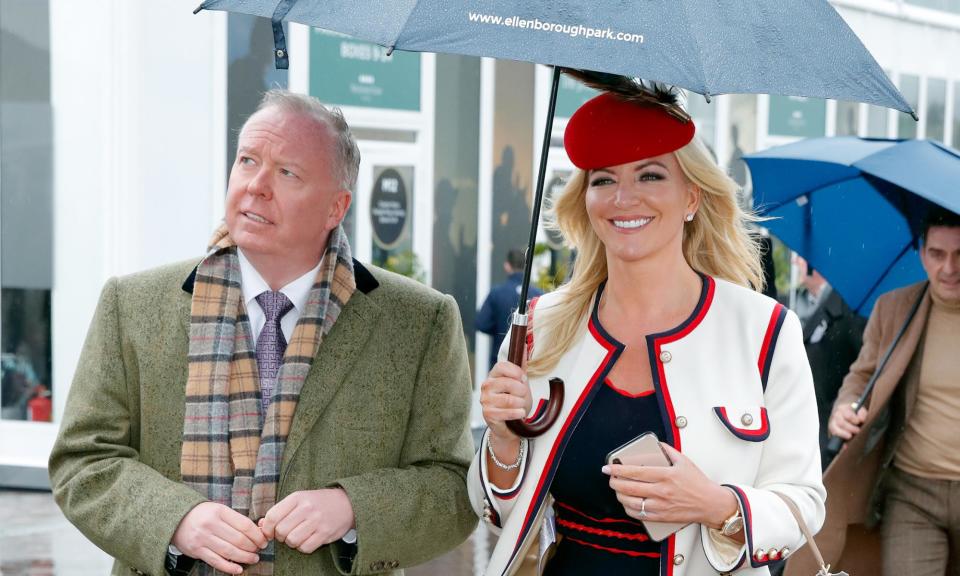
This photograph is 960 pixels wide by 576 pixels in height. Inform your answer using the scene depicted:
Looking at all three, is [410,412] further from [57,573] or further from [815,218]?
[57,573]

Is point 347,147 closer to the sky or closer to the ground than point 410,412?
closer to the sky

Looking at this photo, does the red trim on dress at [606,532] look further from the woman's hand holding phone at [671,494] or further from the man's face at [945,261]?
the man's face at [945,261]

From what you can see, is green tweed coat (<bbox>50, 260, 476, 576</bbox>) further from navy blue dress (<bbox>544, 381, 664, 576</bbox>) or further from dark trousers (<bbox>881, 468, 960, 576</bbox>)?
dark trousers (<bbox>881, 468, 960, 576</bbox>)

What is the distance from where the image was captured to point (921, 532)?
15.1ft

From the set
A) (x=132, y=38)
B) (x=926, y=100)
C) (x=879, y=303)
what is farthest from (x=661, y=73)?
(x=926, y=100)

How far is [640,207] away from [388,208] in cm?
854

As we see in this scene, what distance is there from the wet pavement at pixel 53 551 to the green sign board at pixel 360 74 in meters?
4.13

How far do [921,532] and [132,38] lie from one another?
6490 mm

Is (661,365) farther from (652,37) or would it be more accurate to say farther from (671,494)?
(652,37)

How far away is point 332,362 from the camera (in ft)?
10.0

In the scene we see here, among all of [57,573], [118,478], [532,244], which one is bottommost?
[57,573]

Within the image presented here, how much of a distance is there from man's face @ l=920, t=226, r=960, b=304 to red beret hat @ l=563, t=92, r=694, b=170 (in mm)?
1940

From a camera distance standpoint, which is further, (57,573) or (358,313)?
(57,573)

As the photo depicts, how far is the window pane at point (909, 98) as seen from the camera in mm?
17250
